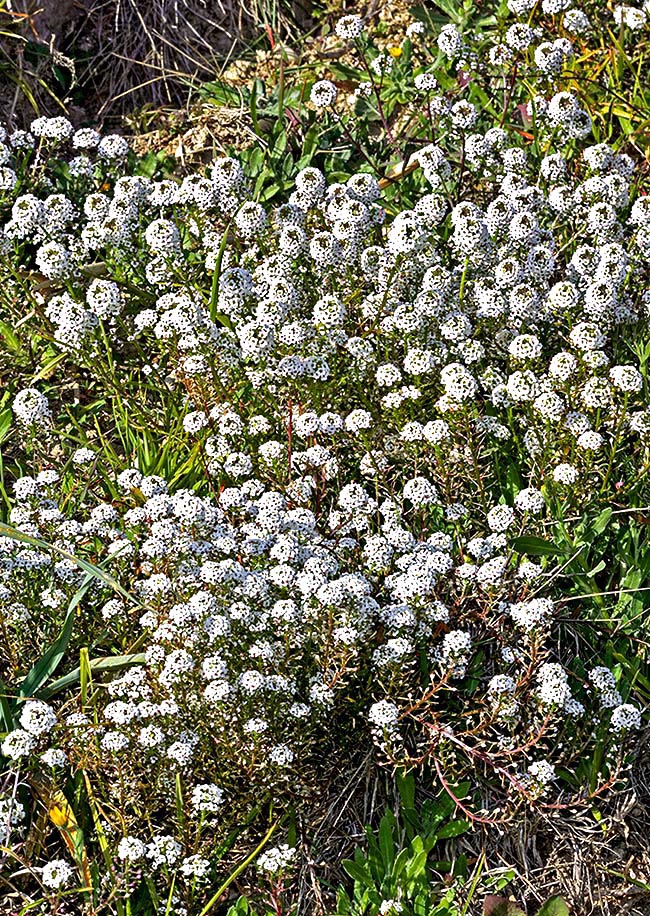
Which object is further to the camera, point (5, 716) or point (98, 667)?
point (98, 667)

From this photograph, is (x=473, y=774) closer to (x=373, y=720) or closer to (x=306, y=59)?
(x=373, y=720)

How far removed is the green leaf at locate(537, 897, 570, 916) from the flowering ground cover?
10 mm

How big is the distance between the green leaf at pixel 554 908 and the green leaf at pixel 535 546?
113 centimetres

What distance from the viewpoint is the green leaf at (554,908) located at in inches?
141

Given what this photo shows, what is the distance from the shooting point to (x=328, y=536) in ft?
13.9

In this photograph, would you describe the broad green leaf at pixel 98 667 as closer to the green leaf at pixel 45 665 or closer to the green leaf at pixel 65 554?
the green leaf at pixel 45 665

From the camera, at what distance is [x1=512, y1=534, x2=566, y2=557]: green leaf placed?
4.02 meters

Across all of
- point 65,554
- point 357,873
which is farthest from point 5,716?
point 357,873

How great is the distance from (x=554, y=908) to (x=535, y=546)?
117cm

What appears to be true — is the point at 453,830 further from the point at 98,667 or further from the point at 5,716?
the point at 5,716

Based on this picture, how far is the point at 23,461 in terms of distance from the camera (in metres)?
4.98

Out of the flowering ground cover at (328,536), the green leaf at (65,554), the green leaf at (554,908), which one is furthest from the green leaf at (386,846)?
the green leaf at (65,554)

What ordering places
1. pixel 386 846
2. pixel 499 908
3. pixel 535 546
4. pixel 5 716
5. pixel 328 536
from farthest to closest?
pixel 328 536, pixel 535 546, pixel 5 716, pixel 386 846, pixel 499 908

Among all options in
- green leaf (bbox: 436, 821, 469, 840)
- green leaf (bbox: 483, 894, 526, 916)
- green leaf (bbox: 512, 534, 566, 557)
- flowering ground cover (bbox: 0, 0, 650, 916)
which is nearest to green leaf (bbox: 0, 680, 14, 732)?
flowering ground cover (bbox: 0, 0, 650, 916)
